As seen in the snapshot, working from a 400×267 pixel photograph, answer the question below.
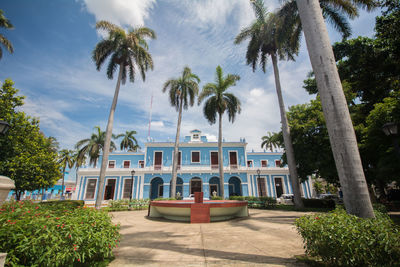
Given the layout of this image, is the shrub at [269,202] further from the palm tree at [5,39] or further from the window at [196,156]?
the palm tree at [5,39]

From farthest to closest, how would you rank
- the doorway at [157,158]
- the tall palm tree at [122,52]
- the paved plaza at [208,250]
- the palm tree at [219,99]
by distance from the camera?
the doorway at [157,158] < the palm tree at [219,99] < the tall palm tree at [122,52] < the paved plaza at [208,250]

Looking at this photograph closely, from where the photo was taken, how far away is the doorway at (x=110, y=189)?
23919 mm

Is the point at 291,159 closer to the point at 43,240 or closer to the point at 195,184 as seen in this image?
the point at 195,184

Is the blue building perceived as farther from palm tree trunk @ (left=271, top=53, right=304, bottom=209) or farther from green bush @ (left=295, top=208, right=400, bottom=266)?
green bush @ (left=295, top=208, right=400, bottom=266)

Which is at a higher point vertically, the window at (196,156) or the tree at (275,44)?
the tree at (275,44)

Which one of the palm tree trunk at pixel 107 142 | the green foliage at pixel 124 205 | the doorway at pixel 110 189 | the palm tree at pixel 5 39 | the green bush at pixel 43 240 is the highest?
the palm tree at pixel 5 39

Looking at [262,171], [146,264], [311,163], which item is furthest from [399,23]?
[262,171]

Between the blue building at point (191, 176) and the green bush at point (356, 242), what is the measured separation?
20.4 m

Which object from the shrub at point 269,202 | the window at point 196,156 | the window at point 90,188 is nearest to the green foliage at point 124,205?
the window at point 196,156

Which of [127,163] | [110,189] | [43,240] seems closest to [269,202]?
[43,240]

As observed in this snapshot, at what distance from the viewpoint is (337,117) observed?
4.00 m

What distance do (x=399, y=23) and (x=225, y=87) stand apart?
41.8 feet

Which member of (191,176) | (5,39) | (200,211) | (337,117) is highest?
(5,39)

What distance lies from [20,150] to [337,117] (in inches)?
661
